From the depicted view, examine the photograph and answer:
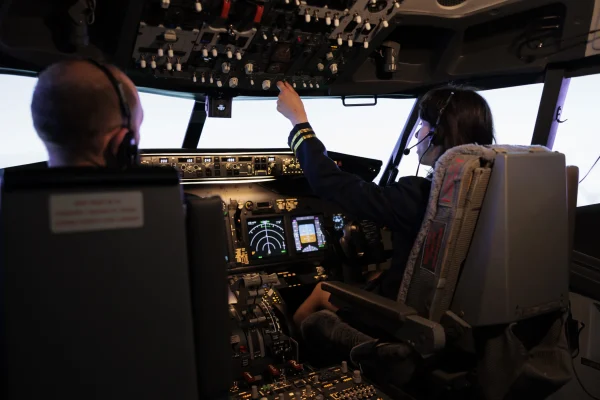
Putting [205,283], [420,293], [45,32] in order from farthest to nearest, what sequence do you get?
1. [45,32]
2. [420,293]
3. [205,283]

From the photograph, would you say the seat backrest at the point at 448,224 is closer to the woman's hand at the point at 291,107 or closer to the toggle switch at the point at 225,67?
the woman's hand at the point at 291,107

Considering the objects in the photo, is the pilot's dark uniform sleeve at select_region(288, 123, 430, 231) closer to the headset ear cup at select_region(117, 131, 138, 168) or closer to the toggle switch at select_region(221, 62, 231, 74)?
the toggle switch at select_region(221, 62, 231, 74)

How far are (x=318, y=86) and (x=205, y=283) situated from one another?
203cm

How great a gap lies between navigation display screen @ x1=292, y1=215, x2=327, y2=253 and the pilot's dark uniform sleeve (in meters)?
0.70

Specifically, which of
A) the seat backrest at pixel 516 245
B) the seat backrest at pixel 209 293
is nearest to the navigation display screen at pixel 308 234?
the seat backrest at pixel 516 245

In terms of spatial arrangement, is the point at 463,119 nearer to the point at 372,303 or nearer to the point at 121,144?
the point at 372,303

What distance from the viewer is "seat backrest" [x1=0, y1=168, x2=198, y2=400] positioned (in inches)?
27.0

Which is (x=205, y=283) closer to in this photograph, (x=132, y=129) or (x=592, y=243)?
(x=132, y=129)

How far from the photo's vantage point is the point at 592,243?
98.3 inches

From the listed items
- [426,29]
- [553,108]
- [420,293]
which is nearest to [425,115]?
[420,293]

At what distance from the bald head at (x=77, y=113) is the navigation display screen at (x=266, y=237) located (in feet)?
5.54

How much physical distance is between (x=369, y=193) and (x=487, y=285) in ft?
1.78

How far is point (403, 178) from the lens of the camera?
1.79 metres

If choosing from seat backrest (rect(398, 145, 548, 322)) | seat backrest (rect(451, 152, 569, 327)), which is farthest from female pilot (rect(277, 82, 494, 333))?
seat backrest (rect(451, 152, 569, 327))
